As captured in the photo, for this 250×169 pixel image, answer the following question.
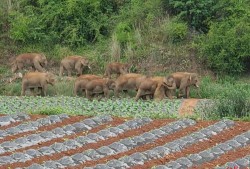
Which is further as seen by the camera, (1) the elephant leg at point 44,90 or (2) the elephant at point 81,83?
(1) the elephant leg at point 44,90

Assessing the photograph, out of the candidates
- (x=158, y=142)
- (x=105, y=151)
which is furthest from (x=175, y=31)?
(x=105, y=151)

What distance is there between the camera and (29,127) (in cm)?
1596

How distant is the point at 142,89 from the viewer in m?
29.4

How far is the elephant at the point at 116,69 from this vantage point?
3191 centimetres

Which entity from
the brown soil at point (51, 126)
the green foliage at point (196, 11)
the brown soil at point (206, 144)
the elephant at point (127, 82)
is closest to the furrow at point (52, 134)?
the brown soil at point (51, 126)

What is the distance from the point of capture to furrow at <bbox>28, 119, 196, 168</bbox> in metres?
13.6

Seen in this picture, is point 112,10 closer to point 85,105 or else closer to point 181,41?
point 181,41

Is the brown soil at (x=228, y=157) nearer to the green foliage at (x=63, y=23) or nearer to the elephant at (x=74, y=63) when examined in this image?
the elephant at (x=74, y=63)

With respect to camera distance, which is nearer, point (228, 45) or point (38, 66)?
point (228, 45)

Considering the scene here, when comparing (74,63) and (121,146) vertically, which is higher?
(121,146)

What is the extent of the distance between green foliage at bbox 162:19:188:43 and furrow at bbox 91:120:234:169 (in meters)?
17.3

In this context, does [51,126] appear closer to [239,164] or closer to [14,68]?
[239,164]

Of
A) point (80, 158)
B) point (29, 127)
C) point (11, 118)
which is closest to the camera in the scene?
point (80, 158)

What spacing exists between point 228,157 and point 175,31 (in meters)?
20.4
